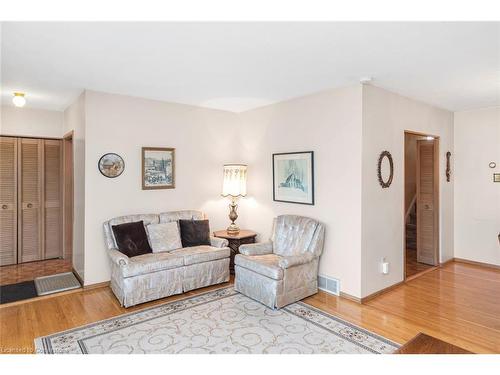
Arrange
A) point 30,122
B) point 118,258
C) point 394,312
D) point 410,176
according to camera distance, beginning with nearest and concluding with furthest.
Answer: point 394,312
point 118,258
point 30,122
point 410,176

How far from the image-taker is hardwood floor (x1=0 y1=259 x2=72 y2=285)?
441 centimetres

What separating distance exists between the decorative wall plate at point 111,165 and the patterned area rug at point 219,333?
5.92 ft

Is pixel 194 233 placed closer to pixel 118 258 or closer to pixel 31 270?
pixel 118 258

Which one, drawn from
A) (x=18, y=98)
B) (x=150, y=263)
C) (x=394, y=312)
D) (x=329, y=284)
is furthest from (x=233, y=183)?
(x=18, y=98)

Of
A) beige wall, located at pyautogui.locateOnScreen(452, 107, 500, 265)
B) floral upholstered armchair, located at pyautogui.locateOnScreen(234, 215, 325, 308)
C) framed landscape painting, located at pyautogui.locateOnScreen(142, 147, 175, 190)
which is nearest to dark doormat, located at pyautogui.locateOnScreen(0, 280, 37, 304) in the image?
framed landscape painting, located at pyautogui.locateOnScreen(142, 147, 175, 190)

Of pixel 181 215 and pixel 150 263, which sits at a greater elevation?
pixel 181 215

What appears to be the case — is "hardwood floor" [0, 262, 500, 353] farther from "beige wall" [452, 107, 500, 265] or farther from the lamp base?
the lamp base

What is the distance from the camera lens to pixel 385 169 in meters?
3.95

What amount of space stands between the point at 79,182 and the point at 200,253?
1.87 m

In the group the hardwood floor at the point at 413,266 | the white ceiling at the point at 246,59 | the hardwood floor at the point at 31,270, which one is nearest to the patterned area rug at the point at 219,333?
the hardwood floor at the point at 31,270
